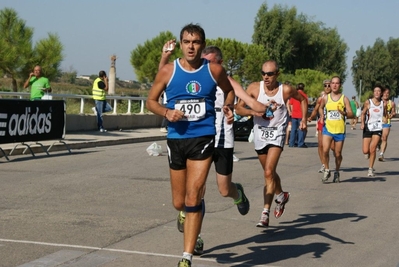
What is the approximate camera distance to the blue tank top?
636cm

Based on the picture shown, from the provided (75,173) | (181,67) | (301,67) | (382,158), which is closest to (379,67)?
(301,67)

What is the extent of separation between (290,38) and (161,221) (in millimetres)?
75828

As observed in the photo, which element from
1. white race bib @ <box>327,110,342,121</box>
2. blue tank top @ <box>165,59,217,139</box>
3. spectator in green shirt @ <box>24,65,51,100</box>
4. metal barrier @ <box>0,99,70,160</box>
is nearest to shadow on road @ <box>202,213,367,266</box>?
blue tank top @ <box>165,59,217,139</box>

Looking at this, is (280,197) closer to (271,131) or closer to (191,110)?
(271,131)

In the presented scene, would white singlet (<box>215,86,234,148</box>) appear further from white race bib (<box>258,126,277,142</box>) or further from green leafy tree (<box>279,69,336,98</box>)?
green leafy tree (<box>279,69,336,98</box>)

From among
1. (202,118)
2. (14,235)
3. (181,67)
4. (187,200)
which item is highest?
(181,67)

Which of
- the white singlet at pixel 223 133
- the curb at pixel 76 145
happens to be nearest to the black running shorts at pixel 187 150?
the white singlet at pixel 223 133

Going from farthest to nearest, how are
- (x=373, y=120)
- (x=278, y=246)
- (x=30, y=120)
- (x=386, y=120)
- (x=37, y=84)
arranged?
(x=37, y=84)
(x=386, y=120)
(x=30, y=120)
(x=373, y=120)
(x=278, y=246)

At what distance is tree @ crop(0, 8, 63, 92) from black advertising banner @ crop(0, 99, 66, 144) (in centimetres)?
2226

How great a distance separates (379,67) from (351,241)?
3925 inches

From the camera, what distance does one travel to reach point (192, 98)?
6.36 meters

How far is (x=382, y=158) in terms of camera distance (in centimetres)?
1964

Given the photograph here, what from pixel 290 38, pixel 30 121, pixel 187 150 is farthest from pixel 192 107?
pixel 290 38

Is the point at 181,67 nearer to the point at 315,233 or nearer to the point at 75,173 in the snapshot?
the point at 315,233
